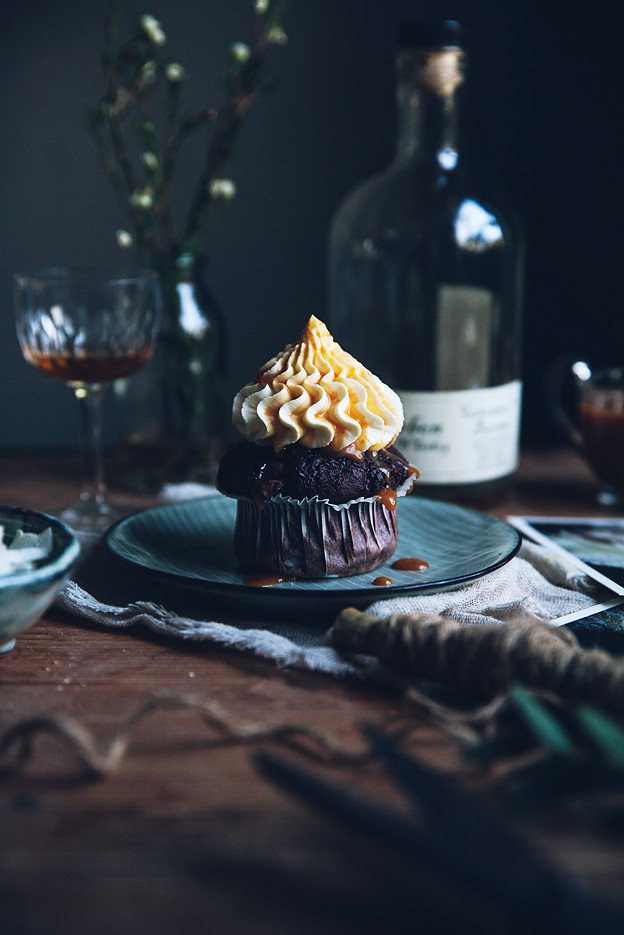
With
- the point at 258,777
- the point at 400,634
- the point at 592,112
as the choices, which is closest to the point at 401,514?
the point at 400,634

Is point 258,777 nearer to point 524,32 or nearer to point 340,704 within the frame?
point 340,704

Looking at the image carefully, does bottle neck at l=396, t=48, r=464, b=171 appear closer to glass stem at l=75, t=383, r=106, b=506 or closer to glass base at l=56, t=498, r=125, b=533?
glass stem at l=75, t=383, r=106, b=506

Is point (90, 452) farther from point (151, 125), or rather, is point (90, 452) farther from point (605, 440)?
point (605, 440)

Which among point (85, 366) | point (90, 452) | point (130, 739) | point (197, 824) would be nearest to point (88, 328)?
point (85, 366)

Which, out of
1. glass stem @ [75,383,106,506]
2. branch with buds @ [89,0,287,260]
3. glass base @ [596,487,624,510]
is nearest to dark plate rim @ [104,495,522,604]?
glass stem @ [75,383,106,506]

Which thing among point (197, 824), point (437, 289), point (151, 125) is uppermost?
point (151, 125)
